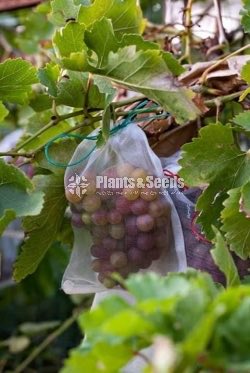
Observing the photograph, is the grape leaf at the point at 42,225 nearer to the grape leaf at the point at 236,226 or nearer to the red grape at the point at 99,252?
the red grape at the point at 99,252

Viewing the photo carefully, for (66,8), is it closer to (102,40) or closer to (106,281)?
(102,40)

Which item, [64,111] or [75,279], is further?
[64,111]

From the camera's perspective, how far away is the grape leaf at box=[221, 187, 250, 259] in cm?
74

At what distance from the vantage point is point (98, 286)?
834 millimetres

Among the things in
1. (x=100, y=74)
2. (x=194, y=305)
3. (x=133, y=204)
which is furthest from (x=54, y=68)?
(x=194, y=305)

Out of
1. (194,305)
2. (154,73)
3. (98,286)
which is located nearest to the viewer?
(194,305)

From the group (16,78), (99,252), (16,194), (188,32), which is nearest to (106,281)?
(99,252)

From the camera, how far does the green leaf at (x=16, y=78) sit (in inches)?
31.7

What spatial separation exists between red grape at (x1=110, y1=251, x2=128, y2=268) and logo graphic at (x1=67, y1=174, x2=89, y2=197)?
0.25 ft

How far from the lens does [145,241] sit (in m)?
0.78

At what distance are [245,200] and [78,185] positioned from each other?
0.19m

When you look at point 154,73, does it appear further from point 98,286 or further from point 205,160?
point 98,286

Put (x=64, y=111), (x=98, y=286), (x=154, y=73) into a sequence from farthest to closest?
(x=64, y=111) < (x=98, y=286) < (x=154, y=73)

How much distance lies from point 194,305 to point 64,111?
25.4 inches
